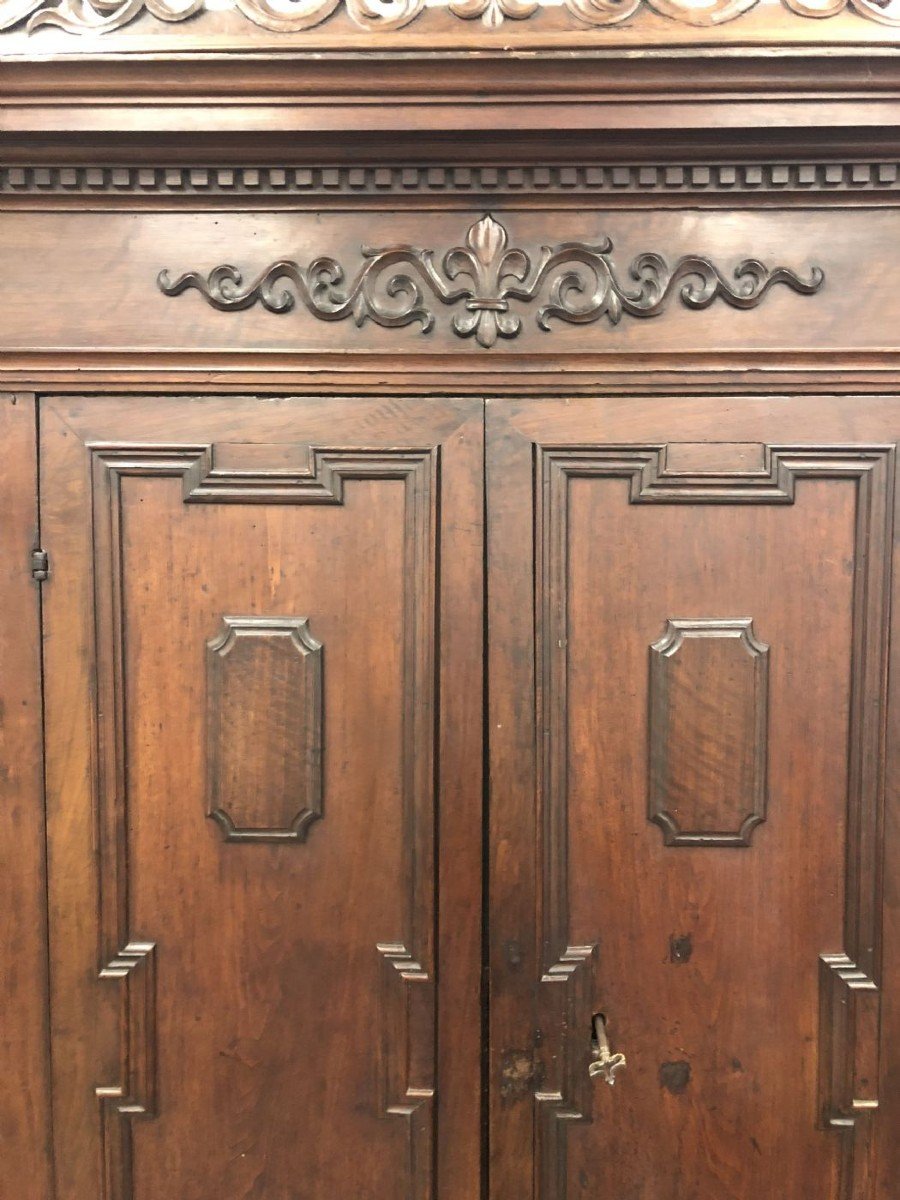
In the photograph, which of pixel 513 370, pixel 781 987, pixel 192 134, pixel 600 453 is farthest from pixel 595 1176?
pixel 192 134

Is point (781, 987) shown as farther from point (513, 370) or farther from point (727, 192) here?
point (727, 192)

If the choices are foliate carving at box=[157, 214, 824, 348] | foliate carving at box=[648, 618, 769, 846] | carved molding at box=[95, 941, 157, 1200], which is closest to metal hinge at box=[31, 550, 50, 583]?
foliate carving at box=[157, 214, 824, 348]

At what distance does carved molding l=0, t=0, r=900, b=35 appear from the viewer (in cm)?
107

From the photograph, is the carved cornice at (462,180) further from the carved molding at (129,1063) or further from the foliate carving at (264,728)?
the carved molding at (129,1063)

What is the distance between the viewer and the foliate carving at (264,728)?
1.18m

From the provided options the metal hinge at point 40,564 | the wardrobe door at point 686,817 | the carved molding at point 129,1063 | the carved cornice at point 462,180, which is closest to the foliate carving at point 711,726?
the wardrobe door at point 686,817

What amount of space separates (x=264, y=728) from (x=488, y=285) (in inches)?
28.7

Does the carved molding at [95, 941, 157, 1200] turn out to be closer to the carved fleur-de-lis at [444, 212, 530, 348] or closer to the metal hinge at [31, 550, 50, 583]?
the metal hinge at [31, 550, 50, 583]

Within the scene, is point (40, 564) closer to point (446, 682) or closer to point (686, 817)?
point (446, 682)

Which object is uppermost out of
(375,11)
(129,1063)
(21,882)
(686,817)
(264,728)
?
(375,11)

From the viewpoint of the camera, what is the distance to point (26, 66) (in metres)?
1.08

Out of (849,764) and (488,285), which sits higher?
(488,285)

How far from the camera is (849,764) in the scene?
1174 mm

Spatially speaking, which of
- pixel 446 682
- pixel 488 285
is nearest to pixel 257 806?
pixel 446 682
